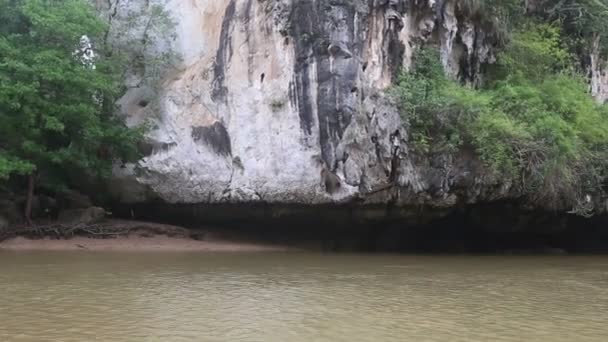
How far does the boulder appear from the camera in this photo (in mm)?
17266

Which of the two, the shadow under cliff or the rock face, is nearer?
the rock face

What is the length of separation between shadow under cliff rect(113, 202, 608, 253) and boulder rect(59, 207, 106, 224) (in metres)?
1.64

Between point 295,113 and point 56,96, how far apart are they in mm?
5816

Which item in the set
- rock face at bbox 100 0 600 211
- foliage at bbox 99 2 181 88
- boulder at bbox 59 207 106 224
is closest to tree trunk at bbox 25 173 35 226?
boulder at bbox 59 207 106 224

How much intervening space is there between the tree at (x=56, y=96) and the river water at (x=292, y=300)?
3.47 metres

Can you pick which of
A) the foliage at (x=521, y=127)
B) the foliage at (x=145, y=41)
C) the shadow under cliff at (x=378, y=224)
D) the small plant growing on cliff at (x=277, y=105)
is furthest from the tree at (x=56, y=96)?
the foliage at (x=521, y=127)

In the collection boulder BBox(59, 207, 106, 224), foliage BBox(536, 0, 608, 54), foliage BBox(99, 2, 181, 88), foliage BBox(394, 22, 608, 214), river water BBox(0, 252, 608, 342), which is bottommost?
river water BBox(0, 252, 608, 342)

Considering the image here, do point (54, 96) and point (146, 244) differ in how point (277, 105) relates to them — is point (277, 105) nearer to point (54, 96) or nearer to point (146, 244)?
point (146, 244)

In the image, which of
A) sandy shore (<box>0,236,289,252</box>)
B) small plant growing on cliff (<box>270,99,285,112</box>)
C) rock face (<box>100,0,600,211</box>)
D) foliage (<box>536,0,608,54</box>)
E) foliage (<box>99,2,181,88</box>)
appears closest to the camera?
sandy shore (<box>0,236,289,252</box>)

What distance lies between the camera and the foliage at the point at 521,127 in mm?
16172

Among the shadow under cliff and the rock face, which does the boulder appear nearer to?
the rock face

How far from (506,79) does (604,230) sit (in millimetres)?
6315

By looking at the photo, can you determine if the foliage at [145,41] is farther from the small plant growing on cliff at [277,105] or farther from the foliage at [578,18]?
the foliage at [578,18]

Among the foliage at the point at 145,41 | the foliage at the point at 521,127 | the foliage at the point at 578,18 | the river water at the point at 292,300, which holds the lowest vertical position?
the river water at the point at 292,300
